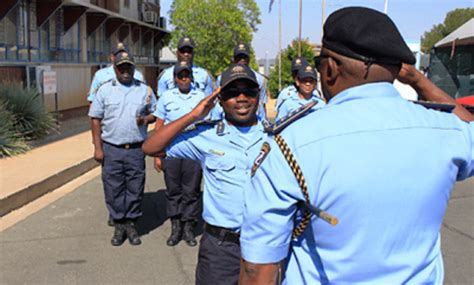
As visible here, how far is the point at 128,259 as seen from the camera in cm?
476

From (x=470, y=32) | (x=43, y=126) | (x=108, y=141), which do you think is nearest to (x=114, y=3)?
(x=43, y=126)

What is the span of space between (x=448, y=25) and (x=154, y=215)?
75.4m

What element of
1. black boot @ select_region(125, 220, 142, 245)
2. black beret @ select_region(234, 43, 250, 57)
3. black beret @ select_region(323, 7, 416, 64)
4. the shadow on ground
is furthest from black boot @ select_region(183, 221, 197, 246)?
black beret @ select_region(323, 7, 416, 64)

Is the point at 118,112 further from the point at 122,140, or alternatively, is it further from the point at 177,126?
the point at 177,126

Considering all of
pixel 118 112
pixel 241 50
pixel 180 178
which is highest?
pixel 241 50

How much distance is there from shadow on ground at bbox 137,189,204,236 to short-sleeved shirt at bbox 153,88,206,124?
4.11 ft

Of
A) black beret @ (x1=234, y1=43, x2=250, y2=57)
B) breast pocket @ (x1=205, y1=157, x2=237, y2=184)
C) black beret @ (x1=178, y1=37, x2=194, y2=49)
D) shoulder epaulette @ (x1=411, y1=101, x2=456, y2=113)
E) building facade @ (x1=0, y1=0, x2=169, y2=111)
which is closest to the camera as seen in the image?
shoulder epaulette @ (x1=411, y1=101, x2=456, y2=113)

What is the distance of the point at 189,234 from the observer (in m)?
5.30

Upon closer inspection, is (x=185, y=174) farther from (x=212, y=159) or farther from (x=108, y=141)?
(x=212, y=159)

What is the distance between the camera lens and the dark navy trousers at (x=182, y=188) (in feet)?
17.5

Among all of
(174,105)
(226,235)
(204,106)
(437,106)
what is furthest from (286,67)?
(437,106)

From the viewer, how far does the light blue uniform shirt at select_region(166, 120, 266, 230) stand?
2975mm

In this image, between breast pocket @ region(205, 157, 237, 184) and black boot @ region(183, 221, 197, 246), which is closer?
breast pocket @ region(205, 157, 237, 184)

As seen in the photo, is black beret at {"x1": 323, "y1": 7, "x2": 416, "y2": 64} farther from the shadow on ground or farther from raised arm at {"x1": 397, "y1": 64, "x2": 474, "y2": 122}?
the shadow on ground
